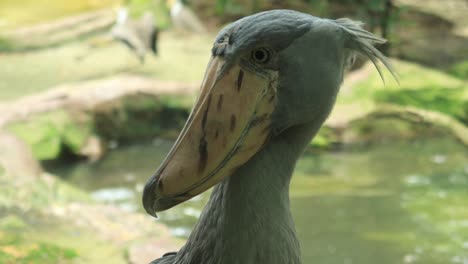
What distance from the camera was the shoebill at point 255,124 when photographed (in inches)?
50.2

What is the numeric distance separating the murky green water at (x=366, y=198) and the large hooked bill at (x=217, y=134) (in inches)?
94.4

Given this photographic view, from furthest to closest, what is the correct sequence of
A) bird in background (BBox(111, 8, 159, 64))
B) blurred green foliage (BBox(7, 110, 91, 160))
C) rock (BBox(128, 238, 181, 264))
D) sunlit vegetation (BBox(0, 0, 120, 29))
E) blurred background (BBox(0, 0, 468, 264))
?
sunlit vegetation (BBox(0, 0, 120, 29)) → bird in background (BBox(111, 8, 159, 64)) → blurred green foliage (BBox(7, 110, 91, 160)) → blurred background (BBox(0, 0, 468, 264)) → rock (BBox(128, 238, 181, 264))

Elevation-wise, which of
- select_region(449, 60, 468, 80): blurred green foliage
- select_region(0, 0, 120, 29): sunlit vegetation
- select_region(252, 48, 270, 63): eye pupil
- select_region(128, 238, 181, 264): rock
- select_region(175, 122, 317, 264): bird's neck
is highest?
select_region(252, 48, 270, 63): eye pupil

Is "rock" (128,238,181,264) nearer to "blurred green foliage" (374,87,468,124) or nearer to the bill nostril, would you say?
the bill nostril

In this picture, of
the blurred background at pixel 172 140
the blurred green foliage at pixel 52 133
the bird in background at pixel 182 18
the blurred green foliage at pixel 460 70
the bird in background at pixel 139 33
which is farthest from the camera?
the bird in background at pixel 182 18

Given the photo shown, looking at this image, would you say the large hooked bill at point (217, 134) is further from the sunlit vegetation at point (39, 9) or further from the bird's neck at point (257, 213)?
the sunlit vegetation at point (39, 9)

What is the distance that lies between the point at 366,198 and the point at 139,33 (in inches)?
98.3

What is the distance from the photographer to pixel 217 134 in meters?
1.28

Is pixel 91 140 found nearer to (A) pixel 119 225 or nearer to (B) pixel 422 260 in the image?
(A) pixel 119 225

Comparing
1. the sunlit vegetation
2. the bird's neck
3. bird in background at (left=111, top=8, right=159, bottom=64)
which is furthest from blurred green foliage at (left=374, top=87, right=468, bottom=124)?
the sunlit vegetation

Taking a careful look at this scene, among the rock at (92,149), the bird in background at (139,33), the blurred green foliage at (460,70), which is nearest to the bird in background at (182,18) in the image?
the bird in background at (139,33)

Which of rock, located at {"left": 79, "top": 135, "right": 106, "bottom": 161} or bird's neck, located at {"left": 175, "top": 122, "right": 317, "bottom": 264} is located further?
rock, located at {"left": 79, "top": 135, "right": 106, "bottom": 161}

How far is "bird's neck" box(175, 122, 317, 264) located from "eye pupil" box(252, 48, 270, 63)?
15cm

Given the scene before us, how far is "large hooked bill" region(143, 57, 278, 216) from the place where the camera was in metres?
1.27
